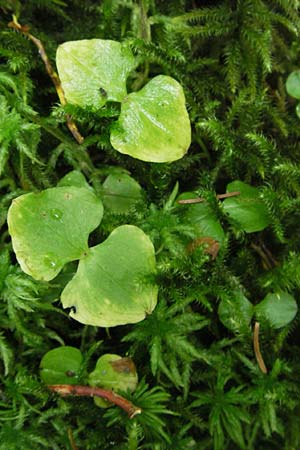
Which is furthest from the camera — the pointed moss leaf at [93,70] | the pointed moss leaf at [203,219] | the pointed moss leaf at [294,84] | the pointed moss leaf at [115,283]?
the pointed moss leaf at [294,84]

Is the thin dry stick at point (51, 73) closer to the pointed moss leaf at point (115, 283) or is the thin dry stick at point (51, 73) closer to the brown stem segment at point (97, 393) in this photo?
the pointed moss leaf at point (115, 283)

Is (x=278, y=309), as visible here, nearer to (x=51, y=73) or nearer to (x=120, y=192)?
(x=120, y=192)

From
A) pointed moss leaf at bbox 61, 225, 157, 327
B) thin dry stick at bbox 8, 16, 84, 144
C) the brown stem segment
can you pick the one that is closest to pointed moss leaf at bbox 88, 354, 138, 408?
the brown stem segment

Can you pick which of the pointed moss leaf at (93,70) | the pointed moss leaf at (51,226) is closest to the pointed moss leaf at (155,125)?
the pointed moss leaf at (93,70)

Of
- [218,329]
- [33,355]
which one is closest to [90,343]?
[33,355]

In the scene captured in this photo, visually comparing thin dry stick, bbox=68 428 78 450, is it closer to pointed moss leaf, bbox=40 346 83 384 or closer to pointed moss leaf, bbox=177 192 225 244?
pointed moss leaf, bbox=40 346 83 384
